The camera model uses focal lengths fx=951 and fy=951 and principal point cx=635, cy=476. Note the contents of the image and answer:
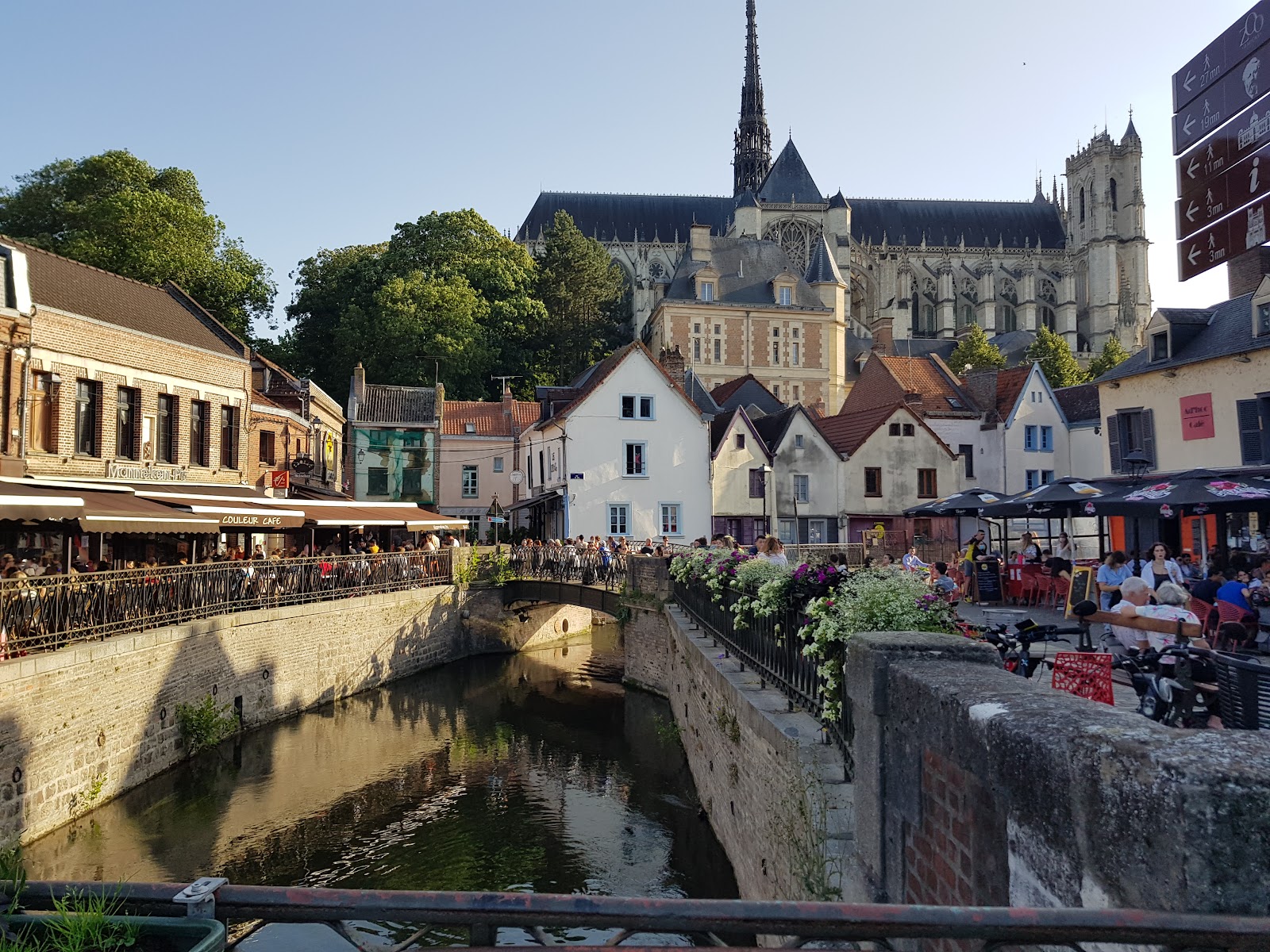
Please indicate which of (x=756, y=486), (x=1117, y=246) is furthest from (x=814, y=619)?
(x=1117, y=246)

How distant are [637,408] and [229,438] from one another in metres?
16.0

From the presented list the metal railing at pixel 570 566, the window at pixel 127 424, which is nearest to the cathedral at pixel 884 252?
the metal railing at pixel 570 566

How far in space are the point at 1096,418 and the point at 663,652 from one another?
1096 inches

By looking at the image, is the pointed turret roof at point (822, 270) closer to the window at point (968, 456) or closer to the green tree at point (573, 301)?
the green tree at point (573, 301)

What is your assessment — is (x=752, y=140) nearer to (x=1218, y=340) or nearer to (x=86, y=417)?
(x=1218, y=340)

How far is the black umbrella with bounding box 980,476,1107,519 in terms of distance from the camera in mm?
19219

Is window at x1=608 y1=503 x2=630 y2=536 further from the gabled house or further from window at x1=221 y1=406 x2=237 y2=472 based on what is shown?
window at x1=221 y1=406 x2=237 y2=472

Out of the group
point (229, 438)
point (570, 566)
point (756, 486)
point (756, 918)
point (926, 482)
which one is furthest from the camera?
point (926, 482)

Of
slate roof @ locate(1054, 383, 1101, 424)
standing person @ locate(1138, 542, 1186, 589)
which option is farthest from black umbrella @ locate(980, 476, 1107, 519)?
slate roof @ locate(1054, 383, 1101, 424)

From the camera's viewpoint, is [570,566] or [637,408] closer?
[570,566]

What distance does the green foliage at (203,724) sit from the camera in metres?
17.1

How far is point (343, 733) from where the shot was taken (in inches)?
816

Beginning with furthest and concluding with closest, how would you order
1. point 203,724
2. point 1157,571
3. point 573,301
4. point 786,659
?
point 573,301 < point 203,724 < point 1157,571 < point 786,659

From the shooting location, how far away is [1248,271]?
90.0 ft
